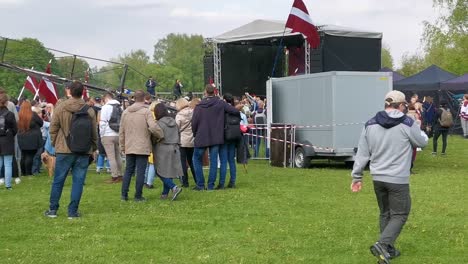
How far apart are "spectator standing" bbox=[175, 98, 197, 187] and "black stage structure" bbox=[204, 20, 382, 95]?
1163cm

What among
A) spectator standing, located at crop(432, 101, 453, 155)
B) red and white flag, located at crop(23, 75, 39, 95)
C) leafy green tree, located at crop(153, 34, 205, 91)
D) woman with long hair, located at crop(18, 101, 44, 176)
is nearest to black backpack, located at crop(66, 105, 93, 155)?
woman with long hair, located at crop(18, 101, 44, 176)

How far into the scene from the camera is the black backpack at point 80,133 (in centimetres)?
945

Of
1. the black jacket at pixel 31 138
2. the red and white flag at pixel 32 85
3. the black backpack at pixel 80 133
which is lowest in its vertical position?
the black jacket at pixel 31 138

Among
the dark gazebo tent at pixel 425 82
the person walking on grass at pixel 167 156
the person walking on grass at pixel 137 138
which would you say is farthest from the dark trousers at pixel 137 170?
the dark gazebo tent at pixel 425 82

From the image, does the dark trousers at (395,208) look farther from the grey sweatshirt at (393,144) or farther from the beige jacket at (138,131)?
the beige jacket at (138,131)

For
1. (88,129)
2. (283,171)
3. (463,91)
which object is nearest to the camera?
(88,129)

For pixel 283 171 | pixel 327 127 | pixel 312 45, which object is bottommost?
pixel 283 171

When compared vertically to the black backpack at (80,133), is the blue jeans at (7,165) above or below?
below

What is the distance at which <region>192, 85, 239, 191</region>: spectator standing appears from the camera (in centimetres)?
1243

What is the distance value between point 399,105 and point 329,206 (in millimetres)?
3928

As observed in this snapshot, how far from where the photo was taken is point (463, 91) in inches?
1278

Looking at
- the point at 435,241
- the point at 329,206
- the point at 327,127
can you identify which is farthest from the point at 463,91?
the point at 435,241

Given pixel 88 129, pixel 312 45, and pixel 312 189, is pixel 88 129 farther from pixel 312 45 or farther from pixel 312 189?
pixel 312 45

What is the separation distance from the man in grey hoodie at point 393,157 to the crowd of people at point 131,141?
13.8 feet
